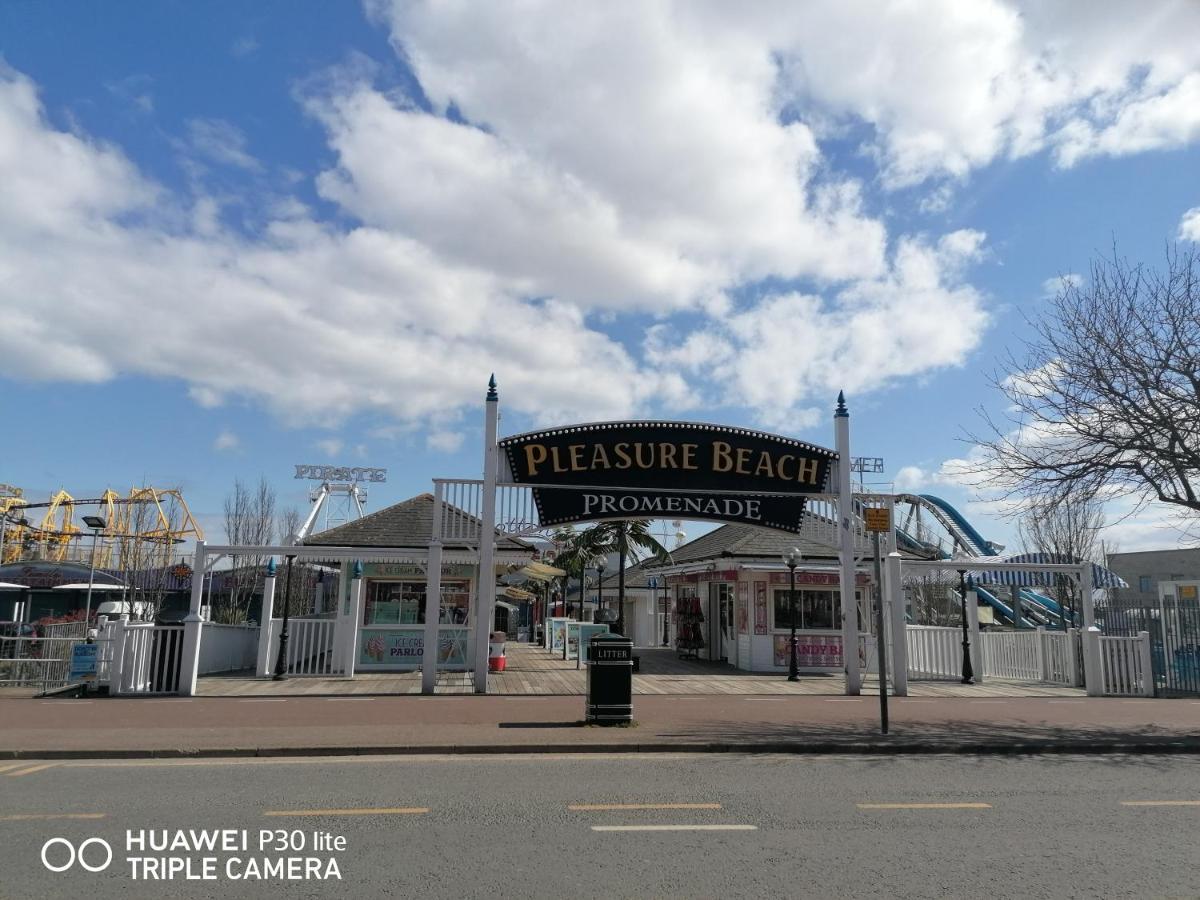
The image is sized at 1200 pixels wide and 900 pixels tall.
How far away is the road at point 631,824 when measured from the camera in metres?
5.43

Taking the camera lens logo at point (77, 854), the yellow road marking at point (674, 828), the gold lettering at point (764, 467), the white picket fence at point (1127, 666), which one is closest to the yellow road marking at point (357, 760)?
the yellow road marking at point (674, 828)

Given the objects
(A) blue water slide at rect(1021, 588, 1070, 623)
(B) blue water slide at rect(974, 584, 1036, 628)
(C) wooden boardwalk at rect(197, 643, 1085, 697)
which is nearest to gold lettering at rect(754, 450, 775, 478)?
(C) wooden boardwalk at rect(197, 643, 1085, 697)

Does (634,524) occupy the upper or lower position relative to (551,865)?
upper

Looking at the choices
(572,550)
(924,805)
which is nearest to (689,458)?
(924,805)

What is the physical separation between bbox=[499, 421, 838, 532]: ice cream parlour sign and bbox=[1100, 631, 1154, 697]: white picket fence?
6.92m

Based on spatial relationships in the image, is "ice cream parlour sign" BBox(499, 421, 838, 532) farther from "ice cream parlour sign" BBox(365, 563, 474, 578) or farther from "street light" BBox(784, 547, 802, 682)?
"ice cream parlour sign" BBox(365, 563, 474, 578)

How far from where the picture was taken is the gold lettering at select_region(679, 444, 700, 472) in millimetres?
18250

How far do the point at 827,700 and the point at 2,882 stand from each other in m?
13.7

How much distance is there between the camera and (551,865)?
5777 mm

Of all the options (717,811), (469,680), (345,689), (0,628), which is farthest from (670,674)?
(0,628)

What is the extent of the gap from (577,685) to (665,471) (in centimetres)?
489

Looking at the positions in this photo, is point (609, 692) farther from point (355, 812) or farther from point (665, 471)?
point (665, 471)

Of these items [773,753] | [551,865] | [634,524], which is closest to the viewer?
[551,865]

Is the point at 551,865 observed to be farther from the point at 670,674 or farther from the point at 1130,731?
the point at 670,674
